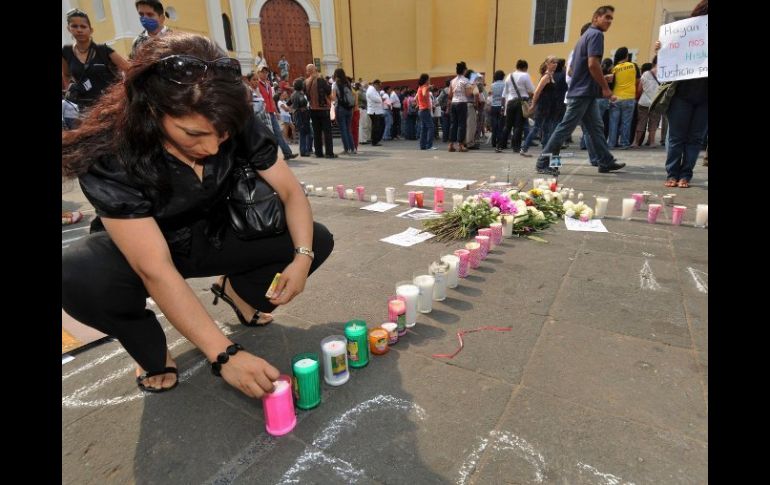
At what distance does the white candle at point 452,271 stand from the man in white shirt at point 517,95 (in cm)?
631

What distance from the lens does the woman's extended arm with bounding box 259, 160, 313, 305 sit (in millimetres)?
1939

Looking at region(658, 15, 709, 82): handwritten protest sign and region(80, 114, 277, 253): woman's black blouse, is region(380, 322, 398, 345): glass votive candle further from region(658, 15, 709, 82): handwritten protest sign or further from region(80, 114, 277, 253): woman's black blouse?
region(658, 15, 709, 82): handwritten protest sign

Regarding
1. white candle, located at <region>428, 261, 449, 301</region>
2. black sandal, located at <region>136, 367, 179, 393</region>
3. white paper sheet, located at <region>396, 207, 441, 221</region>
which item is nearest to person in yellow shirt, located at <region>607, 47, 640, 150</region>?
white paper sheet, located at <region>396, 207, 441, 221</region>

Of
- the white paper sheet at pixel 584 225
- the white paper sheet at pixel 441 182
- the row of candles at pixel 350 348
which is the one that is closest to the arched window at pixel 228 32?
the white paper sheet at pixel 441 182

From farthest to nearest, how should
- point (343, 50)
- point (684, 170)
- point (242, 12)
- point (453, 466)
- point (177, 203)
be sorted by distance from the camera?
point (343, 50) → point (242, 12) → point (684, 170) → point (177, 203) → point (453, 466)

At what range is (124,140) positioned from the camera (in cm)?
151

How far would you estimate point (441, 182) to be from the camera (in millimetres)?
6121

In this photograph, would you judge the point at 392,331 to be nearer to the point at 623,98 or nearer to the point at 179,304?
the point at 179,304

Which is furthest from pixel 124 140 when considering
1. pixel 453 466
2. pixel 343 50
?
pixel 343 50

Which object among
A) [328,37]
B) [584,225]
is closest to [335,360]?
[584,225]

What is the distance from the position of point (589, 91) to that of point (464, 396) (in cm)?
505

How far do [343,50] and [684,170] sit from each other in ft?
60.7
